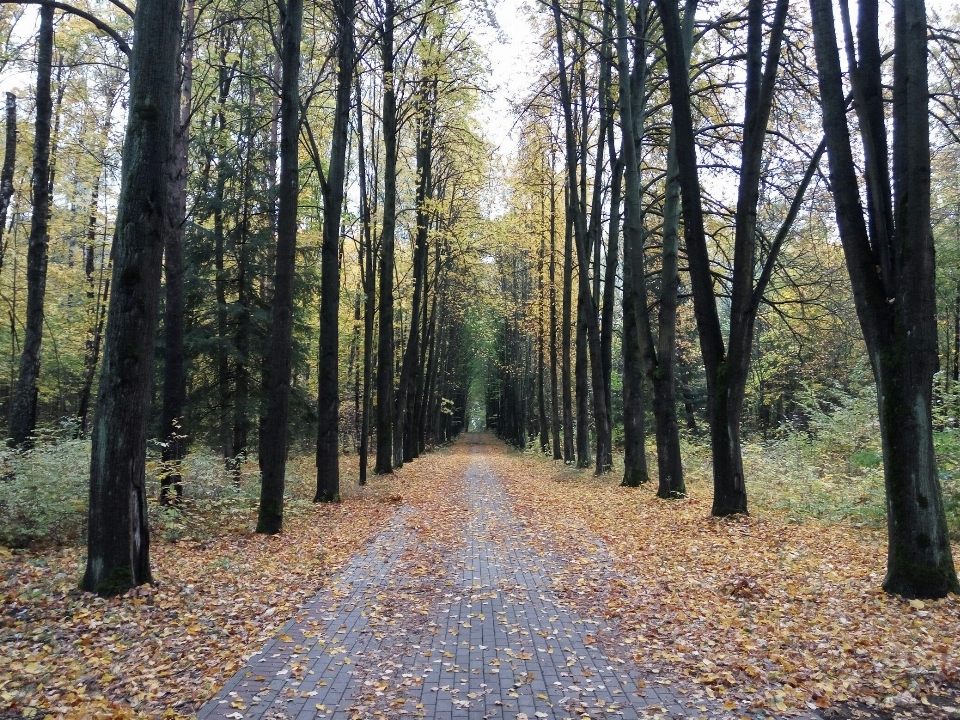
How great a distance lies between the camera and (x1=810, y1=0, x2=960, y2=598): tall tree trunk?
5.68m

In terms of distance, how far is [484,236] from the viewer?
85.9 feet

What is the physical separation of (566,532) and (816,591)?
16.1ft

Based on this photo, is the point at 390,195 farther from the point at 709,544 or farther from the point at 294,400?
the point at 709,544

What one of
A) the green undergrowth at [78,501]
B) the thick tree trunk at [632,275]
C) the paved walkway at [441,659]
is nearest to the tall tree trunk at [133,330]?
the paved walkway at [441,659]

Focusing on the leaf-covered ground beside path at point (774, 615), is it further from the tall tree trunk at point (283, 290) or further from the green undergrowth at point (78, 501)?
the green undergrowth at point (78, 501)

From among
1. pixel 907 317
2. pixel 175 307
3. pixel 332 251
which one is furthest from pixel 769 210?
pixel 175 307

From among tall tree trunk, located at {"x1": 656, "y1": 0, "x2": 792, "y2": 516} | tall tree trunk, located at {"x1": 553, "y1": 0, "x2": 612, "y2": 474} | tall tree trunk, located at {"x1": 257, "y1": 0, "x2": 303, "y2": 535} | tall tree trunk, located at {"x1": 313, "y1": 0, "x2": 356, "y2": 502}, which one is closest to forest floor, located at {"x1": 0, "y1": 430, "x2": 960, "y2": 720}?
tall tree trunk, located at {"x1": 257, "y1": 0, "x2": 303, "y2": 535}

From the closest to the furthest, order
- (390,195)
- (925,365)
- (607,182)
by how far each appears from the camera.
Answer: (925,365) → (390,195) → (607,182)

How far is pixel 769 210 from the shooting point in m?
12.3

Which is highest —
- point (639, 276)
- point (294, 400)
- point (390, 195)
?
point (390, 195)

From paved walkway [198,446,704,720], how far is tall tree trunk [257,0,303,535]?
3.06 meters

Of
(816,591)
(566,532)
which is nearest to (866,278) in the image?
(816,591)

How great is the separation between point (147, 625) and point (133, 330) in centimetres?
279

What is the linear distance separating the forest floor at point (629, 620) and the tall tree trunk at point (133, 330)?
502mm
